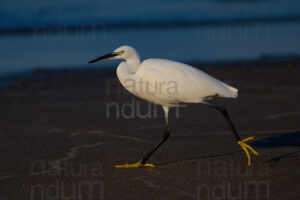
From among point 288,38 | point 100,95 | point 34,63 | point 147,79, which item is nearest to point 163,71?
point 147,79

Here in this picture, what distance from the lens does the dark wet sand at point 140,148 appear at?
4286 millimetres

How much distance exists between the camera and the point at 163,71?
16.3 ft

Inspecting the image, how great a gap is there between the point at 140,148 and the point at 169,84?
3.78 ft

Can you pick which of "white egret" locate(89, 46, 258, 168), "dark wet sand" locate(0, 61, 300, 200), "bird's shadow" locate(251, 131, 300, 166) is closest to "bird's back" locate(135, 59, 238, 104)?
"white egret" locate(89, 46, 258, 168)

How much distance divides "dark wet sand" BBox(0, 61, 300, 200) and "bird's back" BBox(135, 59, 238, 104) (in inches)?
26.7

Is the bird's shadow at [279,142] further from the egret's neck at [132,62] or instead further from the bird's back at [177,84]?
the egret's neck at [132,62]

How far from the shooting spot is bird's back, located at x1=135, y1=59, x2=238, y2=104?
193 inches

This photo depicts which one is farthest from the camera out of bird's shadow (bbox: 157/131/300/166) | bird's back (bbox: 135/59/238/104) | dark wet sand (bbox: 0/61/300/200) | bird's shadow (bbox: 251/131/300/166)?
bird's shadow (bbox: 251/131/300/166)

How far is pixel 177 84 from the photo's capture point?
16.2 feet

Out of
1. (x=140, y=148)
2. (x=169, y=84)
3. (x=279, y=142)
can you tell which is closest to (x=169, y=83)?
(x=169, y=84)

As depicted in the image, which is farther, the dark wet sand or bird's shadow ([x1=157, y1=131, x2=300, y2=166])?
bird's shadow ([x1=157, y1=131, x2=300, y2=166])

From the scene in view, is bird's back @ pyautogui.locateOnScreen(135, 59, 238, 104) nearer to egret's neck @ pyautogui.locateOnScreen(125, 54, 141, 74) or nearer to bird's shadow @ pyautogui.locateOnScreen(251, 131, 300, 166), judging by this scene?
egret's neck @ pyautogui.locateOnScreen(125, 54, 141, 74)

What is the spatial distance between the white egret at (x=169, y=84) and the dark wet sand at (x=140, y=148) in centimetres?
37

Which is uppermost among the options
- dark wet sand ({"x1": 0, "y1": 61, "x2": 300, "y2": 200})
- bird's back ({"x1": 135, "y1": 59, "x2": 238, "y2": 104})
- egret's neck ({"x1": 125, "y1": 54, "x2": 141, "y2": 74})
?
egret's neck ({"x1": 125, "y1": 54, "x2": 141, "y2": 74})
